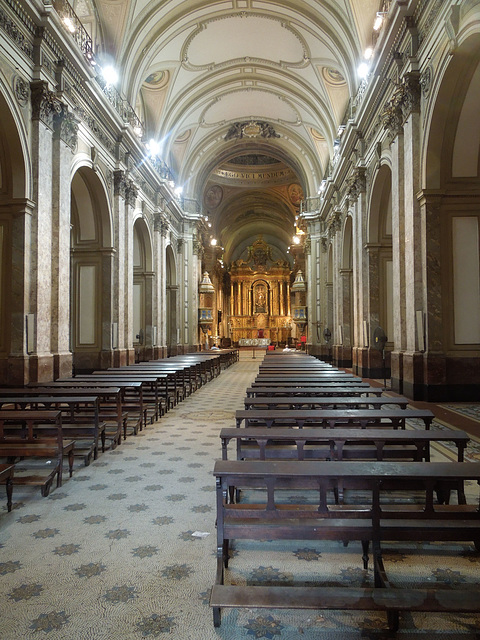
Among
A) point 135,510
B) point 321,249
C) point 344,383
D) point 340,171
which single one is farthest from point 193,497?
point 321,249

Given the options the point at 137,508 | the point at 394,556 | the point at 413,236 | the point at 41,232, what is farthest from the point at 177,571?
the point at 413,236

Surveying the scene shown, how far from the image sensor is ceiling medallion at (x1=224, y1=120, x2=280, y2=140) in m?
23.3

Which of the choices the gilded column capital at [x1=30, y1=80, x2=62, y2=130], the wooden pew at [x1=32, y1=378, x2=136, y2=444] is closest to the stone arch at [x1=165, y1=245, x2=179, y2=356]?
the gilded column capital at [x1=30, y1=80, x2=62, y2=130]

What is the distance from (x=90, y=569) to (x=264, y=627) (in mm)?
1113

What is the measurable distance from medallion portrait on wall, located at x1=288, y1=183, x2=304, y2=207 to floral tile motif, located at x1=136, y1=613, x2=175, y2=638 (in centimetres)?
3180

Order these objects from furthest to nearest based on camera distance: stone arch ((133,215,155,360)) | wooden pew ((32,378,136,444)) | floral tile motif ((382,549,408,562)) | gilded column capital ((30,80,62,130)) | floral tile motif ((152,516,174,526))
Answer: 1. stone arch ((133,215,155,360))
2. gilded column capital ((30,80,62,130))
3. wooden pew ((32,378,136,444))
4. floral tile motif ((152,516,174,526))
5. floral tile motif ((382,549,408,562))

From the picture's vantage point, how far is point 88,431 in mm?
5133

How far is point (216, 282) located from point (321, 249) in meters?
14.2

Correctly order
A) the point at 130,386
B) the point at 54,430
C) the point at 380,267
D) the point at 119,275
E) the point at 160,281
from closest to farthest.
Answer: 1. the point at 54,430
2. the point at 130,386
3. the point at 380,267
4. the point at 119,275
5. the point at 160,281

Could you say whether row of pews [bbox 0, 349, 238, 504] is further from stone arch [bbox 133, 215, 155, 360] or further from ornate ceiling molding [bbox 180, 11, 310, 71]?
ornate ceiling molding [bbox 180, 11, 310, 71]

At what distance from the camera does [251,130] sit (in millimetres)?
23453

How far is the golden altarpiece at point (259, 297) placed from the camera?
42.5 meters

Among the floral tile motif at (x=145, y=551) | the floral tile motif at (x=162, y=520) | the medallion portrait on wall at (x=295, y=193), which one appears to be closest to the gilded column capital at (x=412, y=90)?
the floral tile motif at (x=162, y=520)

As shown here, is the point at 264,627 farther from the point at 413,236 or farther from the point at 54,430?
the point at 413,236
